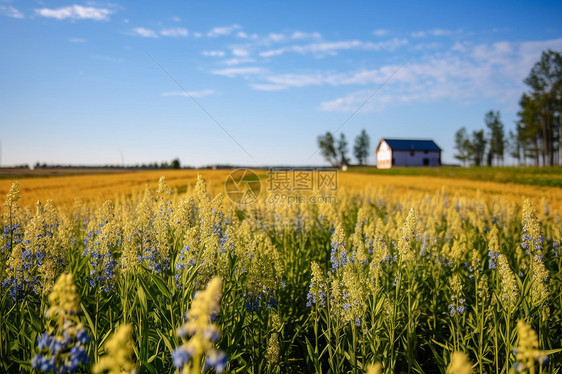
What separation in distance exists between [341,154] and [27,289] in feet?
456

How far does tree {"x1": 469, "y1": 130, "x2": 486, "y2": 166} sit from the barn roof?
90.7 ft

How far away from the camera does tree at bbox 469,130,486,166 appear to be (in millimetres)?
121125

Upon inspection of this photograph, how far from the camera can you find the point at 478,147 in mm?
122312

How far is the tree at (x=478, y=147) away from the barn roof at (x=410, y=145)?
2765 centimetres

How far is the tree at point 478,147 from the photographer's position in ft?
397

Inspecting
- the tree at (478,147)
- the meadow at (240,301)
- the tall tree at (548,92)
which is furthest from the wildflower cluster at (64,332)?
the tree at (478,147)

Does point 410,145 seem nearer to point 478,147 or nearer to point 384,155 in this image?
point 384,155

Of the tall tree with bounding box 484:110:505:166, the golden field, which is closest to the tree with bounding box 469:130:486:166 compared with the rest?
the tall tree with bounding box 484:110:505:166

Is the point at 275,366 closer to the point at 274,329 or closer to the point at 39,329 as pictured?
the point at 274,329

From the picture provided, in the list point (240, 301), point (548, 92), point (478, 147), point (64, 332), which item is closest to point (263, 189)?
point (240, 301)

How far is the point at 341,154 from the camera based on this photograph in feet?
458

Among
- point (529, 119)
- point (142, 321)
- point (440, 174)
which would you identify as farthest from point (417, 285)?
point (529, 119)

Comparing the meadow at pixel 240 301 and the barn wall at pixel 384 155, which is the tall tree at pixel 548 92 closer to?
the barn wall at pixel 384 155

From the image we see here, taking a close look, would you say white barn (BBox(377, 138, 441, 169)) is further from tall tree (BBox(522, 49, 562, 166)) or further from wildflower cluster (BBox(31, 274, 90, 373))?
wildflower cluster (BBox(31, 274, 90, 373))
